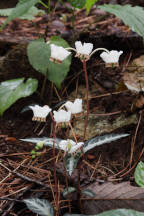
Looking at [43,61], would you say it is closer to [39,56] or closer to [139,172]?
[39,56]

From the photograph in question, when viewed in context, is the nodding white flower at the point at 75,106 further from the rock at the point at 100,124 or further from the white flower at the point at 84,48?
the rock at the point at 100,124

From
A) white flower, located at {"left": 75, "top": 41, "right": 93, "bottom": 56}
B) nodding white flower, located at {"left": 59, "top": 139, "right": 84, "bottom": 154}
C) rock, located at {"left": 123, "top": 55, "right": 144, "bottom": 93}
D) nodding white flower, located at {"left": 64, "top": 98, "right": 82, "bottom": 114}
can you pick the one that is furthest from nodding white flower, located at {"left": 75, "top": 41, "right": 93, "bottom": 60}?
rock, located at {"left": 123, "top": 55, "right": 144, "bottom": 93}

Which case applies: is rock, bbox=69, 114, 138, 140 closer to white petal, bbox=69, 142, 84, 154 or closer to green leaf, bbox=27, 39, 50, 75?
green leaf, bbox=27, 39, 50, 75

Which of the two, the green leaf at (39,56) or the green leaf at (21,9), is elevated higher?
the green leaf at (21,9)

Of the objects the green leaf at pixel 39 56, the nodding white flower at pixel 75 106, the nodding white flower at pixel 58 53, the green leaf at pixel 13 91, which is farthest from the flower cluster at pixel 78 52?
the green leaf at pixel 13 91

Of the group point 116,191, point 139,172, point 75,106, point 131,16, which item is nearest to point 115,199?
point 116,191
